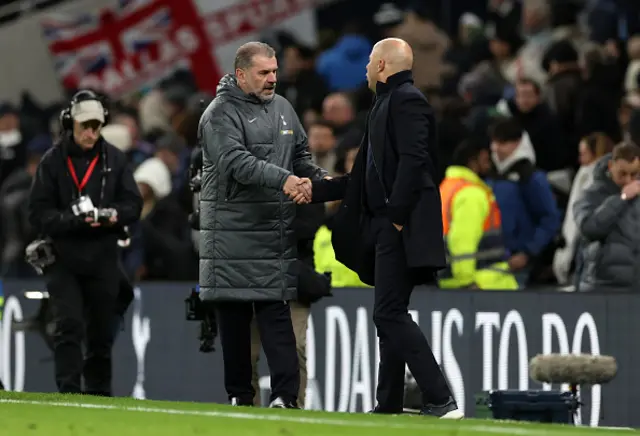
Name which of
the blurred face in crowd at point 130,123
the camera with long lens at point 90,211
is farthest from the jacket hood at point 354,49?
the camera with long lens at point 90,211

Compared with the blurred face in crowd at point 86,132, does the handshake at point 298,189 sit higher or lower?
lower

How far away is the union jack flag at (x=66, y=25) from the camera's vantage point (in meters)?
25.2

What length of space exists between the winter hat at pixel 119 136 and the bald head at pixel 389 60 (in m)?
8.97

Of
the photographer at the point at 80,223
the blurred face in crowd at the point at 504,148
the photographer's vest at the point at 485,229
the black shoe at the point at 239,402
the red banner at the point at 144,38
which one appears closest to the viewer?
the black shoe at the point at 239,402

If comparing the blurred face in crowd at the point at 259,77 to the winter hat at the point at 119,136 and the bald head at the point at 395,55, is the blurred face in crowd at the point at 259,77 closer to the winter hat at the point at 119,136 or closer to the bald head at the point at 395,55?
the bald head at the point at 395,55

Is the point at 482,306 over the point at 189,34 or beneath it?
beneath

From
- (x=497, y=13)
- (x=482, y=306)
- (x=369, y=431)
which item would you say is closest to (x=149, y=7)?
(x=497, y=13)

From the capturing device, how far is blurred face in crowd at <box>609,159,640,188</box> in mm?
14156

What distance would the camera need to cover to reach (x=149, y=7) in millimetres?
24797

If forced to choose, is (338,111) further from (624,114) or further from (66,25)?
(66,25)

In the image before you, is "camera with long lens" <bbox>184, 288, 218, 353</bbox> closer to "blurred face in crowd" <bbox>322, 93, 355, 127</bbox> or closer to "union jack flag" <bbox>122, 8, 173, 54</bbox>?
"blurred face in crowd" <bbox>322, 93, 355, 127</bbox>

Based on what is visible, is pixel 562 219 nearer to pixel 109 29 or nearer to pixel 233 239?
pixel 233 239

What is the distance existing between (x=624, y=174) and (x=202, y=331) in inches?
128

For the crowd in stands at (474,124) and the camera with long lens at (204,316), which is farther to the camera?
the crowd in stands at (474,124)
